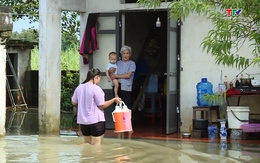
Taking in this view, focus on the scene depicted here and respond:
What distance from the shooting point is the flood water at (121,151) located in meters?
9.70

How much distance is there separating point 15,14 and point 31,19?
1.41m

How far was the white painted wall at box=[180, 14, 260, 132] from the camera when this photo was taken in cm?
1395

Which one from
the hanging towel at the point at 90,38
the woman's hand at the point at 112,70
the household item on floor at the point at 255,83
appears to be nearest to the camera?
the household item on floor at the point at 255,83

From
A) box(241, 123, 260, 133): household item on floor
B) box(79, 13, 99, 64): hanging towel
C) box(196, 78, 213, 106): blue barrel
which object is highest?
box(79, 13, 99, 64): hanging towel

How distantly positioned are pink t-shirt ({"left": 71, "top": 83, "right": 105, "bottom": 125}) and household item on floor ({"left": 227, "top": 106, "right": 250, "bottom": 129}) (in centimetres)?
373

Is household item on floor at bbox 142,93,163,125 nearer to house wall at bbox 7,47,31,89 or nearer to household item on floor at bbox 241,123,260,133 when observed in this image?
household item on floor at bbox 241,123,260,133

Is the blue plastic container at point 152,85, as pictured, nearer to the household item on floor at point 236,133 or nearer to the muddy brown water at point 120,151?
the muddy brown water at point 120,151

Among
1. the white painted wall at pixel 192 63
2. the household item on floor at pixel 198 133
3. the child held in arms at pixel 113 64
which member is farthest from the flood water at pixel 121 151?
the child held in arms at pixel 113 64

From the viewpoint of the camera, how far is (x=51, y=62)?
1427 centimetres

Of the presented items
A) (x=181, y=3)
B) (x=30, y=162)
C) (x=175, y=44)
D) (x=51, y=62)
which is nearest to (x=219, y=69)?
(x=175, y=44)

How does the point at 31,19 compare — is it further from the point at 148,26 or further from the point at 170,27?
the point at 170,27

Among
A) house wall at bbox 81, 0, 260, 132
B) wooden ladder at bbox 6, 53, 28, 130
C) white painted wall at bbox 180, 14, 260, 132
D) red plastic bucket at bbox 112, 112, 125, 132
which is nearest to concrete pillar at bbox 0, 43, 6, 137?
red plastic bucket at bbox 112, 112, 125, 132

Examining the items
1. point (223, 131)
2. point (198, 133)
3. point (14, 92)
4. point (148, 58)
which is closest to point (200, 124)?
point (198, 133)

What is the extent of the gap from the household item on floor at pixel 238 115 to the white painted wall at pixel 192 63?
1.10 metres
